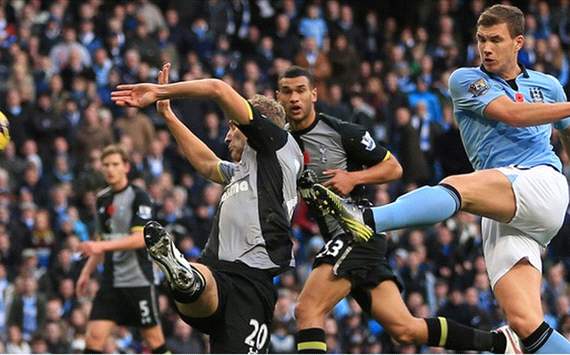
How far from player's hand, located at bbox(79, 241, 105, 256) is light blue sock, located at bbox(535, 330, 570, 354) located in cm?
409

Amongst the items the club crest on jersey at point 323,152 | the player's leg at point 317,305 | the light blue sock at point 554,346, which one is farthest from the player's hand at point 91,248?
the light blue sock at point 554,346

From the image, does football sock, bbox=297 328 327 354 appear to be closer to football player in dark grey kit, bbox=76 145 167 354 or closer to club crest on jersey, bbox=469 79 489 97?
club crest on jersey, bbox=469 79 489 97

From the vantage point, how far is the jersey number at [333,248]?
389 inches

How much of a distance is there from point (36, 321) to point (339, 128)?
6833 mm

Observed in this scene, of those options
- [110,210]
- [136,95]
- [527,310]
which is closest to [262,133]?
[136,95]

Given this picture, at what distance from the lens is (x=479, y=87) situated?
8.72 metres

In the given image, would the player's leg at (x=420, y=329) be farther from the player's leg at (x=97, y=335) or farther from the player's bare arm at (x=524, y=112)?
the player's leg at (x=97, y=335)

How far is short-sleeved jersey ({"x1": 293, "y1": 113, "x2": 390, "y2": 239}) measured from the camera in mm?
9859

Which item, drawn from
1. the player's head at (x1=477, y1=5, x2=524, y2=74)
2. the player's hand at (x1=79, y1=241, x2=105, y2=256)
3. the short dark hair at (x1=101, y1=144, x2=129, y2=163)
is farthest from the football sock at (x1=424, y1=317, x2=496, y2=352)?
A: the short dark hair at (x1=101, y1=144, x2=129, y2=163)

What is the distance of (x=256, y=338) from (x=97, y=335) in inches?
155

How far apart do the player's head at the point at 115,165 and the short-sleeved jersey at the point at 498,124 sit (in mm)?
4219

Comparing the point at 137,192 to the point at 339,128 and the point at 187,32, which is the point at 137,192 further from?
the point at 187,32

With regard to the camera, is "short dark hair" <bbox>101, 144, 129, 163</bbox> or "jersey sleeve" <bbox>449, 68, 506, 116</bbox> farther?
"short dark hair" <bbox>101, 144, 129, 163</bbox>

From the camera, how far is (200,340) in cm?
1586
